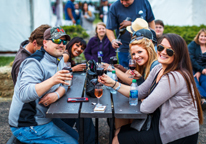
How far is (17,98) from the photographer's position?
2311 mm

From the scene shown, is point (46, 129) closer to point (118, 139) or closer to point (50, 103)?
point (50, 103)

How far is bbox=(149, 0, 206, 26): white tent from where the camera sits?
934 centimetres

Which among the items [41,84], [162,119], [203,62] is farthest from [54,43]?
[203,62]

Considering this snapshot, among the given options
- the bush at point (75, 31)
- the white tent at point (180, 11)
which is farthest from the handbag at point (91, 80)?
the white tent at point (180, 11)

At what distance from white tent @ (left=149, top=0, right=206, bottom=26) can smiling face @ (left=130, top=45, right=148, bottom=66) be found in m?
7.31

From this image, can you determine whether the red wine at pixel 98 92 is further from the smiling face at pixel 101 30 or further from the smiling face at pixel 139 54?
the smiling face at pixel 101 30

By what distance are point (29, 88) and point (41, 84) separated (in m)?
0.12

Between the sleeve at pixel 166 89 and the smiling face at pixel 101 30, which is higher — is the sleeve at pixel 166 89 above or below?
below

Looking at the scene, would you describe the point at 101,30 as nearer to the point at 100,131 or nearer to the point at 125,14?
the point at 125,14

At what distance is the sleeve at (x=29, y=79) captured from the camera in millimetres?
2121

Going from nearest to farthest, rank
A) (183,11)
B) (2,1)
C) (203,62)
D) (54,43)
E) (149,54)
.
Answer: (54,43) < (149,54) < (203,62) < (2,1) < (183,11)

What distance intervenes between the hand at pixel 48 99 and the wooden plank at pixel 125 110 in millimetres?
703

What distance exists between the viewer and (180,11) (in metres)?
9.54

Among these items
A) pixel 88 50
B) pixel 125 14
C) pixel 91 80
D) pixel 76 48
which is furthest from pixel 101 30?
pixel 91 80
